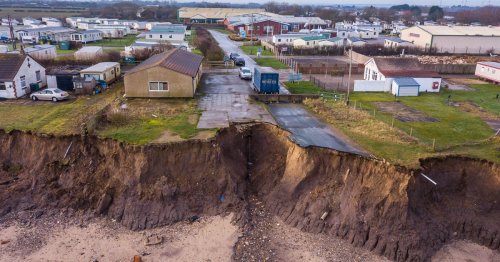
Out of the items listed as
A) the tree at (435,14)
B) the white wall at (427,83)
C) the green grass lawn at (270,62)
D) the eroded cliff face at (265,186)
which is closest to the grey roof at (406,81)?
the white wall at (427,83)

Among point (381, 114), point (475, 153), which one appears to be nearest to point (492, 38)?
point (381, 114)

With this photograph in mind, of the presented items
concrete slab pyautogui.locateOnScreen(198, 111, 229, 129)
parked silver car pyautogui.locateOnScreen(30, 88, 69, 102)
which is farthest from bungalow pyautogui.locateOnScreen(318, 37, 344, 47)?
parked silver car pyautogui.locateOnScreen(30, 88, 69, 102)

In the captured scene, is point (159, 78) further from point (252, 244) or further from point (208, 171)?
point (252, 244)

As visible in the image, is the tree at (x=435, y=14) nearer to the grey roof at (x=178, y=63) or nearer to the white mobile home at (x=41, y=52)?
the white mobile home at (x=41, y=52)

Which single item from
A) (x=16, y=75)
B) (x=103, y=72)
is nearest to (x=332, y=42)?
(x=103, y=72)

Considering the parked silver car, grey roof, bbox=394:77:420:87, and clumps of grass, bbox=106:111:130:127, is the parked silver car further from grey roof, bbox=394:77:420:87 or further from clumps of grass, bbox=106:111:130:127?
grey roof, bbox=394:77:420:87
